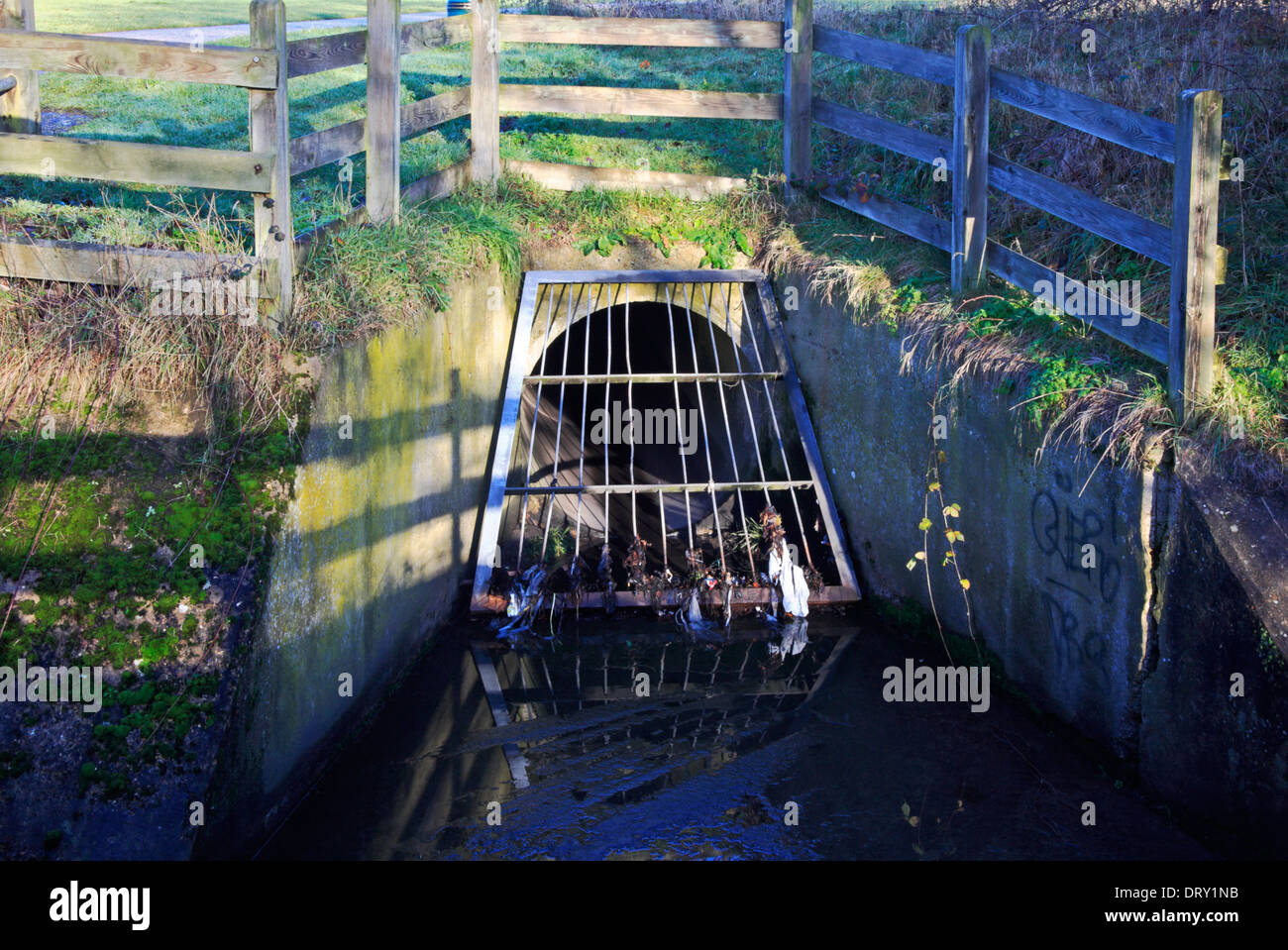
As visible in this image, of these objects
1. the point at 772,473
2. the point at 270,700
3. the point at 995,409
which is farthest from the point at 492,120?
the point at 270,700

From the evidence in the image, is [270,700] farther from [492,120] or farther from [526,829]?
[492,120]

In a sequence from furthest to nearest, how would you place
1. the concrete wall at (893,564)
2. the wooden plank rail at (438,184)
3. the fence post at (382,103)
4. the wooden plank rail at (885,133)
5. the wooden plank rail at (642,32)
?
the wooden plank rail at (642,32), the wooden plank rail at (438,184), the wooden plank rail at (885,133), the fence post at (382,103), the concrete wall at (893,564)

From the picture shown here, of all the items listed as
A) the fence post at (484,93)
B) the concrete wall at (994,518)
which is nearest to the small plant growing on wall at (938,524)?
the concrete wall at (994,518)

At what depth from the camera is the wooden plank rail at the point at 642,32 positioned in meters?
8.96

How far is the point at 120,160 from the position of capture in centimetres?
536

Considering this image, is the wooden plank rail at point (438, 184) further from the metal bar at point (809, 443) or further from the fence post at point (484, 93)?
the metal bar at point (809, 443)

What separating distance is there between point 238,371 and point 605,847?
9.36ft

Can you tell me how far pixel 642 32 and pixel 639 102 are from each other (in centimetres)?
54

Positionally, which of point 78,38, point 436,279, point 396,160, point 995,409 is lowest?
point 995,409

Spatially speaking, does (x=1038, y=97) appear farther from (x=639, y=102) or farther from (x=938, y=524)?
(x=639, y=102)

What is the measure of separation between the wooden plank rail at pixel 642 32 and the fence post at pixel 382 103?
6.91 ft
